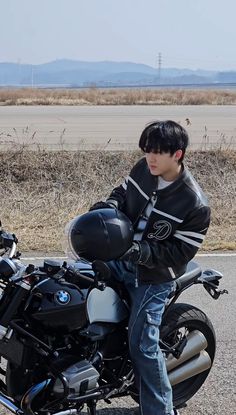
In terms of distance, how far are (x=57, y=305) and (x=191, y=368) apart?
47.4 inches

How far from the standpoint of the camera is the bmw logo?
2824 mm

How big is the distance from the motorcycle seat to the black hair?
790mm

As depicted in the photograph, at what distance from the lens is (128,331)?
10.1 ft

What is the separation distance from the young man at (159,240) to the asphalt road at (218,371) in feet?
1.86

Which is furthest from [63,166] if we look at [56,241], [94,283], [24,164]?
[94,283]

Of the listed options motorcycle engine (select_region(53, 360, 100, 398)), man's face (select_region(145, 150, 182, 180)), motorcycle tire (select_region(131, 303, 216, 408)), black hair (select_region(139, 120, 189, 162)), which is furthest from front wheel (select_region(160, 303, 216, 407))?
black hair (select_region(139, 120, 189, 162))

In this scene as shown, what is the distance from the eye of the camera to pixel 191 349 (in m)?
3.60

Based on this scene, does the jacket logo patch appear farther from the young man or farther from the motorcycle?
the motorcycle

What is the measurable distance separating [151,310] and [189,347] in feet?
2.09

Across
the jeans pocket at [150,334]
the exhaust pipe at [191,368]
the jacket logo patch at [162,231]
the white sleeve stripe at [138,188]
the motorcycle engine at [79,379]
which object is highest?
the white sleeve stripe at [138,188]

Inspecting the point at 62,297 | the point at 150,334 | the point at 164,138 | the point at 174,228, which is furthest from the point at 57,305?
the point at 164,138

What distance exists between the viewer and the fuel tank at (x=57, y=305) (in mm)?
2801

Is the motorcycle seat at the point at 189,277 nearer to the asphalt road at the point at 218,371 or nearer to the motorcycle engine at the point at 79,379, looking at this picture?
the motorcycle engine at the point at 79,379

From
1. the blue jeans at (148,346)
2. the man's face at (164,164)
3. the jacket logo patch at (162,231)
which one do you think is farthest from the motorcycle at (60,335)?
the man's face at (164,164)
